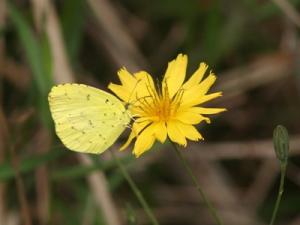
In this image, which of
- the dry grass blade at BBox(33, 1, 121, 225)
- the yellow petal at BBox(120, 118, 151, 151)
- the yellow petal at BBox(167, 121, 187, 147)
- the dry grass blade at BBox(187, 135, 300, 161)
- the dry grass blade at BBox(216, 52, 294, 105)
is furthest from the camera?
the dry grass blade at BBox(216, 52, 294, 105)

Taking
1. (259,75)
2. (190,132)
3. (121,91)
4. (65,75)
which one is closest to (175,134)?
(190,132)

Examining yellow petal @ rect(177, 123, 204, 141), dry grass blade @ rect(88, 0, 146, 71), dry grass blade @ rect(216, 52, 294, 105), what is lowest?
yellow petal @ rect(177, 123, 204, 141)

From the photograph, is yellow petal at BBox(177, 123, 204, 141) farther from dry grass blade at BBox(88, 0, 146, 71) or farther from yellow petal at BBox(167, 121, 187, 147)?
A: dry grass blade at BBox(88, 0, 146, 71)

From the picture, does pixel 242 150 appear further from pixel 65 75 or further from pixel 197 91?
pixel 197 91

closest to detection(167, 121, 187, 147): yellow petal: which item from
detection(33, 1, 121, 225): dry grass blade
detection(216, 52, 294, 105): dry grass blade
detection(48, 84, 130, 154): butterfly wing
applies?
detection(48, 84, 130, 154): butterfly wing

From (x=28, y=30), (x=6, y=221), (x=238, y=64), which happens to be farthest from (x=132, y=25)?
(x=6, y=221)

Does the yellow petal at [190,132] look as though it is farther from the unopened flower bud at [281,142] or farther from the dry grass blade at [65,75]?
the dry grass blade at [65,75]
